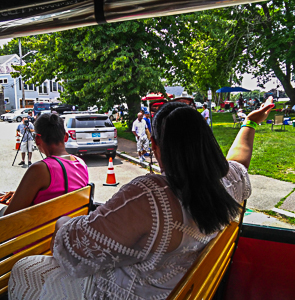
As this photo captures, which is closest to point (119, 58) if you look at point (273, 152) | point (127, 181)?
point (127, 181)

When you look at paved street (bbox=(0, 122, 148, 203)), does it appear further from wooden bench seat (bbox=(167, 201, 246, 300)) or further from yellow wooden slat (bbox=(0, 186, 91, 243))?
wooden bench seat (bbox=(167, 201, 246, 300))

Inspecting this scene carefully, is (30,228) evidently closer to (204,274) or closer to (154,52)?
(204,274)

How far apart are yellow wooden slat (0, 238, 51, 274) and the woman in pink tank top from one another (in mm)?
294

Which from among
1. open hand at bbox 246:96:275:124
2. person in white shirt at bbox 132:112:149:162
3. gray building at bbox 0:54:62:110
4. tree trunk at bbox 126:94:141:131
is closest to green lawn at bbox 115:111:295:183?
tree trunk at bbox 126:94:141:131

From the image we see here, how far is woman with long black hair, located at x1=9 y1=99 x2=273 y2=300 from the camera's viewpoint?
4.15 feet

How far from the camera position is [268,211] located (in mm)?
6094

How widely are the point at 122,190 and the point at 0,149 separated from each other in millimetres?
16252

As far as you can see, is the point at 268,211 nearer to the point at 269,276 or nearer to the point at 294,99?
the point at 269,276

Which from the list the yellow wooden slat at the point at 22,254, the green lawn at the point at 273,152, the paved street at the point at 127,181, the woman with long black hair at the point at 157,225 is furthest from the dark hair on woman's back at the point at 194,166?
the green lawn at the point at 273,152

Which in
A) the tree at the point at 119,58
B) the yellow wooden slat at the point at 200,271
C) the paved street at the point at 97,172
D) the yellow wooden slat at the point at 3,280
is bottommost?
the paved street at the point at 97,172

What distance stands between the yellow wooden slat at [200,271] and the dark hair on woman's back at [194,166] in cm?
12

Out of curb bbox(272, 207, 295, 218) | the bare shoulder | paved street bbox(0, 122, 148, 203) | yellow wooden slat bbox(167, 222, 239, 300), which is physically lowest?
paved street bbox(0, 122, 148, 203)

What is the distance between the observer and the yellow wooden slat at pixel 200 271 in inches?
45.9

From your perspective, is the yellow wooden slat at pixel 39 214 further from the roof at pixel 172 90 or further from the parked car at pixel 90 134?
the roof at pixel 172 90
